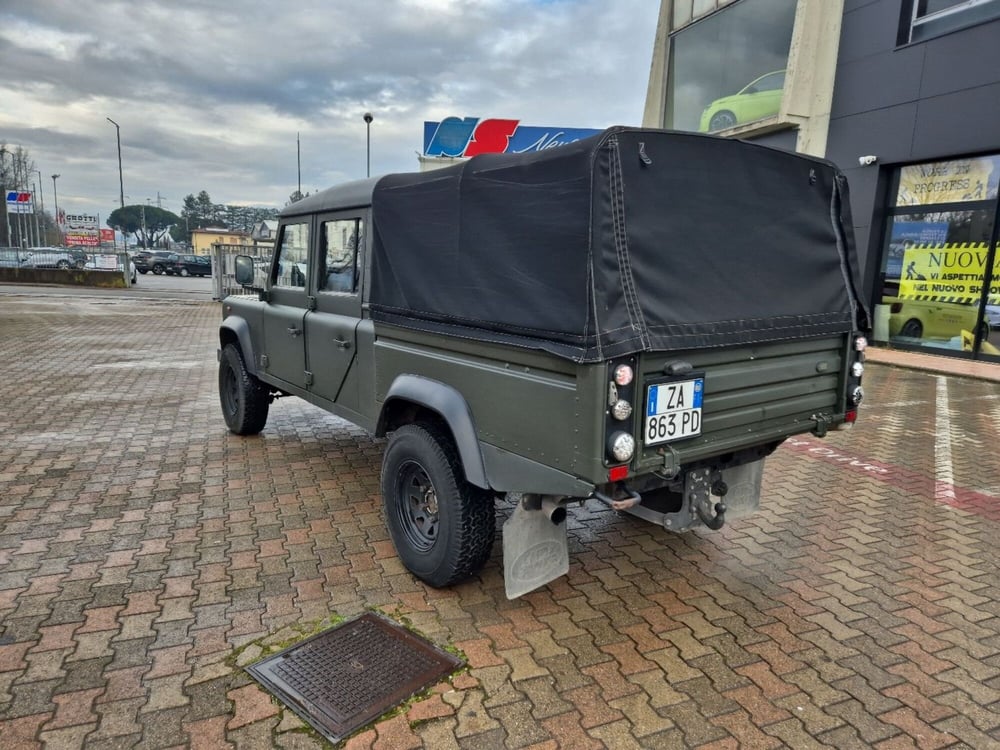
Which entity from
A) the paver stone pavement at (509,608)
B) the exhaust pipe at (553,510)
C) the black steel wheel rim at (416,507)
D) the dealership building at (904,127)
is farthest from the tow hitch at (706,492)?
the dealership building at (904,127)

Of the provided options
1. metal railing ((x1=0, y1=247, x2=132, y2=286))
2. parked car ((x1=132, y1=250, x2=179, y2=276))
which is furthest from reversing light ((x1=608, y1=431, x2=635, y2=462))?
parked car ((x1=132, y1=250, x2=179, y2=276))

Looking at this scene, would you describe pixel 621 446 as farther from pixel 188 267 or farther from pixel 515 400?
pixel 188 267

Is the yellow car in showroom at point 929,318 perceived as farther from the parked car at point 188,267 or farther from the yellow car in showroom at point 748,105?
the parked car at point 188,267

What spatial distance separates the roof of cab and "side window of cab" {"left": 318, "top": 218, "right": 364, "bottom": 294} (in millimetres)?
104

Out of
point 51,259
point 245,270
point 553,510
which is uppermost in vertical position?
point 245,270

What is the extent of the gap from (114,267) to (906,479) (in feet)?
109

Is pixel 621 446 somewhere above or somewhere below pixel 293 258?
below

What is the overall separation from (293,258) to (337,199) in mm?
841

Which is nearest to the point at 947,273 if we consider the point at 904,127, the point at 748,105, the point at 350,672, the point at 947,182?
the point at 947,182

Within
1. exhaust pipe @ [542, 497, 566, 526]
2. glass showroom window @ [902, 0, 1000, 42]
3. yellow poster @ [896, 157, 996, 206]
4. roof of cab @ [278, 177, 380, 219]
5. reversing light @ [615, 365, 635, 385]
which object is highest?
glass showroom window @ [902, 0, 1000, 42]

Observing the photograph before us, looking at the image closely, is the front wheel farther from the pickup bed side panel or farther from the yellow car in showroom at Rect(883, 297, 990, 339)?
the pickup bed side panel

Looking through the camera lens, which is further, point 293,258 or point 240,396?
point 240,396

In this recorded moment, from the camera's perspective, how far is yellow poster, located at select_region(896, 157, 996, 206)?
33.9ft

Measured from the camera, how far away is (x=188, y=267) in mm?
42188
